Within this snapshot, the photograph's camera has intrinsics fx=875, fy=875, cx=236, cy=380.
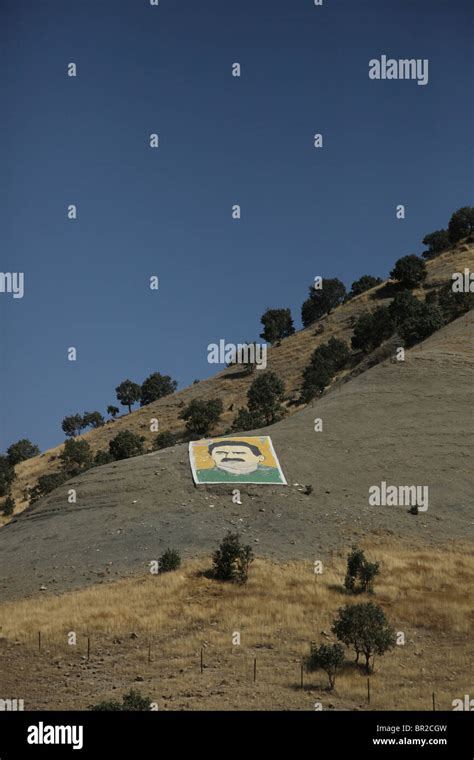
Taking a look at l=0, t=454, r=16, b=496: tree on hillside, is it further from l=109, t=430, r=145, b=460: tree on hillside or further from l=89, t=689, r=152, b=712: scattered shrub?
l=89, t=689, r=152, b=712: scattered shrub

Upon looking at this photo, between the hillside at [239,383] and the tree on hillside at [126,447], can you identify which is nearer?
the tree on hillside at [126,447]

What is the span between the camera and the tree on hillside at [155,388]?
400ft

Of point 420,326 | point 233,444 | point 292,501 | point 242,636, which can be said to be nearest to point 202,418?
point 420,326

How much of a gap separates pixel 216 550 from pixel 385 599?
9.31 meters

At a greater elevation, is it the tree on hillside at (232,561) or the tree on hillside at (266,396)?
the tree on hillside at (266,396)

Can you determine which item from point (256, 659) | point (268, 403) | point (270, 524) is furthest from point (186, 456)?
point (268, 403)

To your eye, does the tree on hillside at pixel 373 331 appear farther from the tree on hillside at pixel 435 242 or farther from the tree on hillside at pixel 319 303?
the tree on hillside at pixel 435 242

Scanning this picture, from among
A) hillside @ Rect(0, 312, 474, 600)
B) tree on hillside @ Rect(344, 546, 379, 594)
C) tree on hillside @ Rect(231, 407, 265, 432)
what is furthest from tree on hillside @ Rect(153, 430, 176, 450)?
tree on hillside @ Rect(344, 546, 379, 594)

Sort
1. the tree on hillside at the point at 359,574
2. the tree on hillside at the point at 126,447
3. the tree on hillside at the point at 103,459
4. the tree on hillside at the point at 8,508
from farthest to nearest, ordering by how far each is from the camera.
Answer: the tree on hillside at the point at 103,459 < the tree on hillside at the point at 126,447 < the tree on hillside at the point at 8,508 < the tree on hillside at the point at 359,574

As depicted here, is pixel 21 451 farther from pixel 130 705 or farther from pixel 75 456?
pixel 130 705

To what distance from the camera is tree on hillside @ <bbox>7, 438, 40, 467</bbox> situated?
10750 cm

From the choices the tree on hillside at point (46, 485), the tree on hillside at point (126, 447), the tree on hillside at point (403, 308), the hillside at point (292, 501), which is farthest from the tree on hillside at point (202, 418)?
the hillside at point (292, 501)

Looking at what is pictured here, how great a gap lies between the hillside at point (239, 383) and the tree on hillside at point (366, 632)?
52031mm

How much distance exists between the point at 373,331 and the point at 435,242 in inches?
2218
